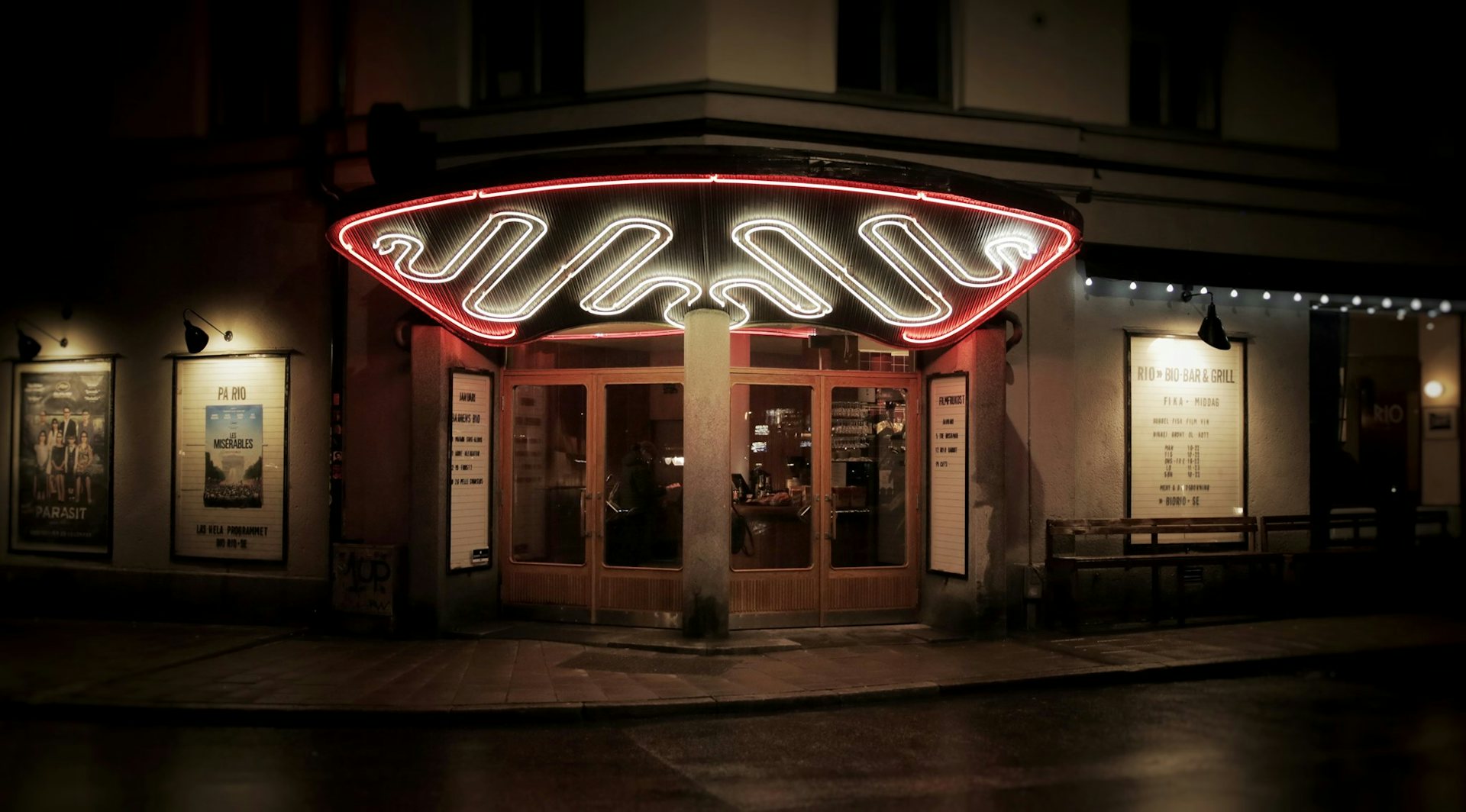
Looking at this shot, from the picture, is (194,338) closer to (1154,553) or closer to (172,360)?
(172,360)

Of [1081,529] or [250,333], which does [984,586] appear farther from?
[250,333]

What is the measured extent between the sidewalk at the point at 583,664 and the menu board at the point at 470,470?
0.95 meters

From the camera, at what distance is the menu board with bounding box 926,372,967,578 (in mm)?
11984

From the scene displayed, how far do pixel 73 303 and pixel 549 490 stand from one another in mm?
7011

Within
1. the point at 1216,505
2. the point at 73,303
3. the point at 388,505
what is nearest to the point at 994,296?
the point at 1216,505

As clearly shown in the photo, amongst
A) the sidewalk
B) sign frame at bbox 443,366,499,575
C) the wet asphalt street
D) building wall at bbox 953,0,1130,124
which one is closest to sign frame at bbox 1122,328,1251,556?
the sidewalk

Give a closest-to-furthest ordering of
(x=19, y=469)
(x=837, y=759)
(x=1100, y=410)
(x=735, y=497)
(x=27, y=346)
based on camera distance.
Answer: (x=837, y=759)
(x=735, y=497)
(x=1100, y=410)
(x=27, y=346)
(x=19, y=469)

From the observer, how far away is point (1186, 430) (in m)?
13.6

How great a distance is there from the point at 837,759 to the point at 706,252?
16.5 feet

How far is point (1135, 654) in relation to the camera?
10719mm

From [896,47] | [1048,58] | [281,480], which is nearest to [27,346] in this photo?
[281,480]

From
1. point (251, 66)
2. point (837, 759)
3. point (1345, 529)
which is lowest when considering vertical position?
point (837, 759)

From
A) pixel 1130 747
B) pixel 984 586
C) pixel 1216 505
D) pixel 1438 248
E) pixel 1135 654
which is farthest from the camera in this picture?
pixel 1438 248

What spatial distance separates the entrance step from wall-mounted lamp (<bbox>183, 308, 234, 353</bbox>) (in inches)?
186
